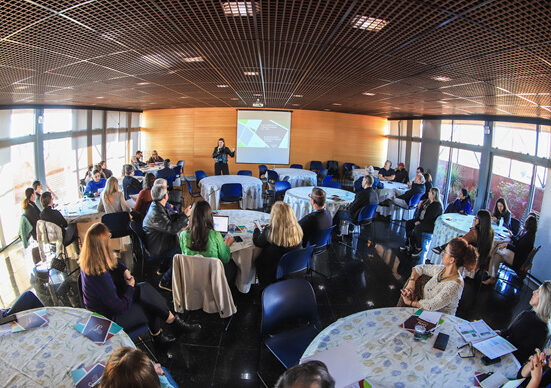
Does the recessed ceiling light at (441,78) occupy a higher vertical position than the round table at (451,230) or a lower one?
higher

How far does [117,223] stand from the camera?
5.32m

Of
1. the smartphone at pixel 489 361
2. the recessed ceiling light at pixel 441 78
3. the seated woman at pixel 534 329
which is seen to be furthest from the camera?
the recessed ceiling light at pixel 441 78

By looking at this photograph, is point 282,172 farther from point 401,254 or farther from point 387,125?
point 387,125

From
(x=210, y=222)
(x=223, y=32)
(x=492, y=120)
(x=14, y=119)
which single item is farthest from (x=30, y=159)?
(x=492, y=120)

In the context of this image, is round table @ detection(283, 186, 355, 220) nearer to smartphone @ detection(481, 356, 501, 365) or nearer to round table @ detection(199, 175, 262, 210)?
round table @ detection(199, 175, 262, 210)

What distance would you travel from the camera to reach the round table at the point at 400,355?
6.82ft

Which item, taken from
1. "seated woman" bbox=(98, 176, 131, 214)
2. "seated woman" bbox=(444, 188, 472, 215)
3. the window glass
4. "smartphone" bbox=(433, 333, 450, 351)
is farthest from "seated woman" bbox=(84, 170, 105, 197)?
"seated woman" bbox=(444, 188, 472, 215)

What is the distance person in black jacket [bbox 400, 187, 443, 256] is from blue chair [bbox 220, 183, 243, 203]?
4226 millimetres

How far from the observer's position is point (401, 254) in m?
6.39

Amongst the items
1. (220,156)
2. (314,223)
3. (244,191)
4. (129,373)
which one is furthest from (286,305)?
(220,156)

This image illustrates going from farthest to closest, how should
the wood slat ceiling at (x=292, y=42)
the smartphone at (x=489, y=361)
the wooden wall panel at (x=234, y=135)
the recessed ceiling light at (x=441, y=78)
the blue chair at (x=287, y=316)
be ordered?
the wooden wall panel at (x=234, y=135)
the recessed ceiling light at (x=441, y=78)
the blue chair at (x=287, y=316)
the smartphone at (x=489, y=361)
the wood slat ceiling at (x=292, y=42)

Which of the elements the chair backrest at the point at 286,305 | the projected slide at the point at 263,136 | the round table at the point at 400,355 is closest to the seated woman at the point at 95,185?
the chair backrest at the point at 286,305

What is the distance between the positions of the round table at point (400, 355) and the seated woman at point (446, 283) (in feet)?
0.84

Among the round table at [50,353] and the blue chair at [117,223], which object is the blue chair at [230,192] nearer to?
the blue chair at [117,223]
